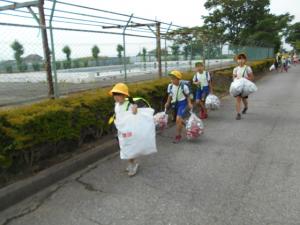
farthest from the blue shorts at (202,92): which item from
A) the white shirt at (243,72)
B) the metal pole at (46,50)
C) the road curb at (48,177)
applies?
the metal pole at (46,50)

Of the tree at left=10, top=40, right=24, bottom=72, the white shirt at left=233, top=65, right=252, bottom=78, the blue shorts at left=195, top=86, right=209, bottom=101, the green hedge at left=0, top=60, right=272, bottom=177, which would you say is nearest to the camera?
the green hedge at left=0, top=60, right=272, bottom=177

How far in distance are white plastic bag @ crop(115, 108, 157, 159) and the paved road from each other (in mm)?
392

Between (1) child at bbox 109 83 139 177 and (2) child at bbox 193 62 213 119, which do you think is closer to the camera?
(1) child at bbox 109 83 139 177

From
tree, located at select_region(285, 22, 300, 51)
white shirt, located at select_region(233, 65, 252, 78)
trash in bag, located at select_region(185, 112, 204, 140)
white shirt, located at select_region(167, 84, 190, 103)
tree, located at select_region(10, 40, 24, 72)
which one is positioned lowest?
trash in bag, located at select_region(185, 112, 204, 140)

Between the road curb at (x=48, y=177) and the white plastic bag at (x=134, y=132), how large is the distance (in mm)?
846

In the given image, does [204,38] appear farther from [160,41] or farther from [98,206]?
[98,206]

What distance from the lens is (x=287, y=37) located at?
78.1 m

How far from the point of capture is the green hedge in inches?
168

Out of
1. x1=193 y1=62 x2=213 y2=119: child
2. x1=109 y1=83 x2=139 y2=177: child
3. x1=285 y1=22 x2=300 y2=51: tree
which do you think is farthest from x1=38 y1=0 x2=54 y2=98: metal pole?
x1=285 y1=22 x2=300 y2=51: tree

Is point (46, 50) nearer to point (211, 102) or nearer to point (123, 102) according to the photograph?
point (123, 102)

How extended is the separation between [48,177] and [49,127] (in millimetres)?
685

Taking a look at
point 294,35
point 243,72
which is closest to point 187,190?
point 243,72

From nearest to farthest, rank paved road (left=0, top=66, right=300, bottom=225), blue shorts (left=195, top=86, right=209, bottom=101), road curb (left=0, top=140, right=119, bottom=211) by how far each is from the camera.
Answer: paved road (left=0, top=66, right=300, bottom=225)
road curb (left=0, top=140, right=119, bottom=211)
blue shorts (left=195, top=86, right=209, bottom=101)

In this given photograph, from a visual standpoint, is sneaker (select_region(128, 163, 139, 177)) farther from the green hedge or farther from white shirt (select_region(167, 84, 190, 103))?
white shirt (select_region(167, 84, 190, 103))
